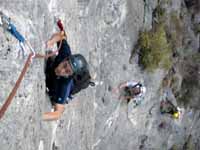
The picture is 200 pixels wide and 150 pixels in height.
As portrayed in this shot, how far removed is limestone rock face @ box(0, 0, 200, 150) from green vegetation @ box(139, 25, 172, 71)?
0.22 metres

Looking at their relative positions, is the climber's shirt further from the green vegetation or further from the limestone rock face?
the green vegetation

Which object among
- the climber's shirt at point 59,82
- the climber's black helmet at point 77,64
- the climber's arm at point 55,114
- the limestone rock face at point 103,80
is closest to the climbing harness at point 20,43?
the limestone rock face at point 103,80

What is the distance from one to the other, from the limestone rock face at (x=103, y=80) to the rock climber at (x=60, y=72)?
0.14 meters

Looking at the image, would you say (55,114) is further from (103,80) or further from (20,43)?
(103,80)

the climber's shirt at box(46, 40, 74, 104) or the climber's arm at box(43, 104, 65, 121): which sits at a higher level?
the climber's shirt at box(46, 40, 74, 104)

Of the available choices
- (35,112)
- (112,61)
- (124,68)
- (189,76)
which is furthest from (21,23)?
(189,76)

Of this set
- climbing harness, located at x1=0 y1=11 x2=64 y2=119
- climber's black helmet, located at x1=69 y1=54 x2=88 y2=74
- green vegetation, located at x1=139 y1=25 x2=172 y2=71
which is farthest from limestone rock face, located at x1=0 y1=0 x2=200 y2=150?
climber's black helmet, located at x1=69 y1=54 x2=88 y2=74

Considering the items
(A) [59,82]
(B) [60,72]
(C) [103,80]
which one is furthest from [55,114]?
(C) [103,80]

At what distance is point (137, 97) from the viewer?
42.9 ft

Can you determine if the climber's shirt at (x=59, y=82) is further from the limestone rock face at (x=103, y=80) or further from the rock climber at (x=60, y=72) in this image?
the limestone rock face at (x=103, y=80)

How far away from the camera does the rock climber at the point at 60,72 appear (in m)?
6.22

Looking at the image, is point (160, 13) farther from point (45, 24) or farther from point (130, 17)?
point (45, 24)

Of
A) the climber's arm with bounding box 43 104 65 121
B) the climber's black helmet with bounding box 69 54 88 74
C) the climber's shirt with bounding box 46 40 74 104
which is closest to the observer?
the climber's black helmet with bounding box 69 54 88 74

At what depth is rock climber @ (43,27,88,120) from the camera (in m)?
6.22
